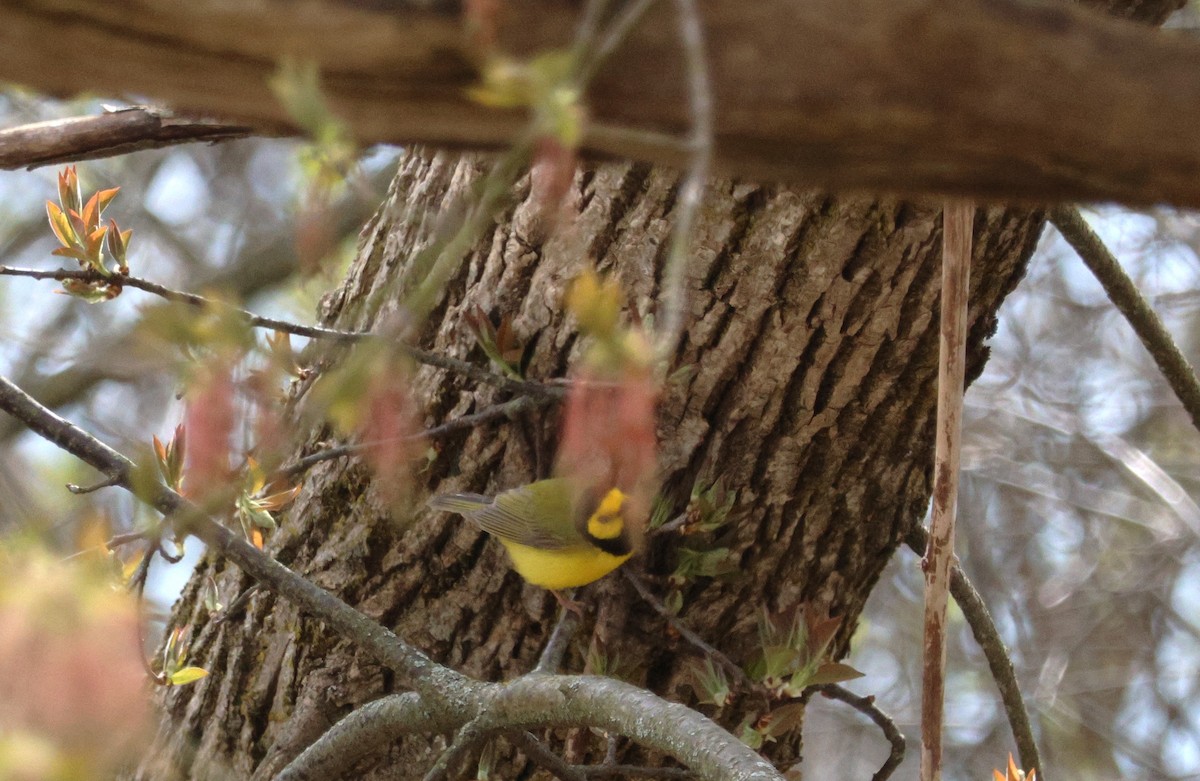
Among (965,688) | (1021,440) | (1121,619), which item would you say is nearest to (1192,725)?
(1121,619)

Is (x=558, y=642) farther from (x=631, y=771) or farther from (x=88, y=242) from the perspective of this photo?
(x=88, y=242)

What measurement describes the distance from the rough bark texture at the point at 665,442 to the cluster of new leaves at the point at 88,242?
1.47 feet

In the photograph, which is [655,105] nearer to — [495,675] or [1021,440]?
[495,675]

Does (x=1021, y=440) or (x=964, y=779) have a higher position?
(x=1021, y=440)

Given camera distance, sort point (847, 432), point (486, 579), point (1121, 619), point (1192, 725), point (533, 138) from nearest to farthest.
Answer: point (533, 138) → point (847, 432) → point (486, 579) → point (1192, 725) → point (1121, 619)

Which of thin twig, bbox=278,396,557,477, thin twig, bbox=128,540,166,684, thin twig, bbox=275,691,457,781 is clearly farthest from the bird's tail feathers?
thin twig, bbox=128,540,166,684

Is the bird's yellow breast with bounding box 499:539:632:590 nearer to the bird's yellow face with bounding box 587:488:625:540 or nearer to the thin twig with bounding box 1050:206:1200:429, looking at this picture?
the bird's yellow face with bounding box 587:488:625:540

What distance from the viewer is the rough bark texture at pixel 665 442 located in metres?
1.86

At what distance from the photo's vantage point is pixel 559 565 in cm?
222

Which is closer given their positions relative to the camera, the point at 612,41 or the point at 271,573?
the point at 612,41

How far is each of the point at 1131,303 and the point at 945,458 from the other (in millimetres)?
768

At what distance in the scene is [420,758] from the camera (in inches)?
86.8

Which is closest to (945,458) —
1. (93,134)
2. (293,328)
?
(293,328)

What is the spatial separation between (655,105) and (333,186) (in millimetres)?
270
